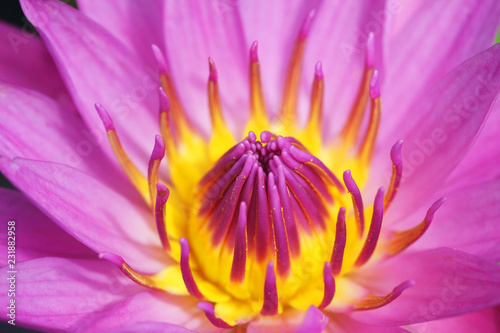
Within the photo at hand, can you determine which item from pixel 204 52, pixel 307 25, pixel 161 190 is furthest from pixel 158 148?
pixel 307 25

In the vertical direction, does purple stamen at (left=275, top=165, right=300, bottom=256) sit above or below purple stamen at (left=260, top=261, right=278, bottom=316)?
above

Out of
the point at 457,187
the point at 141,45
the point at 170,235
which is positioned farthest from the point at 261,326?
the point at 141,45

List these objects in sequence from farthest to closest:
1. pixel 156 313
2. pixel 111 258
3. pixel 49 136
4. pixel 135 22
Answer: pixel 135 22 < pixel 49 136 < pixel 156 313 < pixel 111 258

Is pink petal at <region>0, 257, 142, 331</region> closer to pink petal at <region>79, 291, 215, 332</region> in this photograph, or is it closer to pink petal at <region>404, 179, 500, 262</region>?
pink petal at <region>79, 291, 215, 332</region>

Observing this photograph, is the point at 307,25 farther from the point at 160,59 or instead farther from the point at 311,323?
the point at 311,323

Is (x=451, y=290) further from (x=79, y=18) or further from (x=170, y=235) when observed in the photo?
(x=79, y=18)

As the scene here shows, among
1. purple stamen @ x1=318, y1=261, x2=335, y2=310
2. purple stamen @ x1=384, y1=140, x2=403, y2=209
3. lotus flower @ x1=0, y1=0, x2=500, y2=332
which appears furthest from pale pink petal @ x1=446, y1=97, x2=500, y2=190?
purple stamen @ x1=318, y1=261, x2=335, y2=310

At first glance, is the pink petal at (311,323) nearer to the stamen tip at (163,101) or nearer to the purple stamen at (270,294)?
the purple stamen at (270,294)
